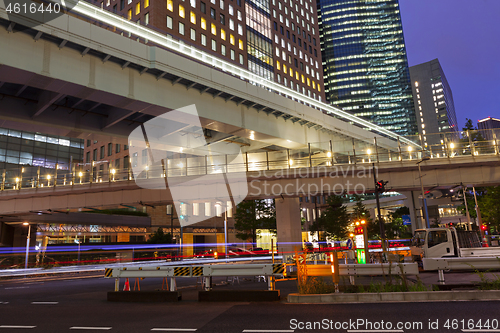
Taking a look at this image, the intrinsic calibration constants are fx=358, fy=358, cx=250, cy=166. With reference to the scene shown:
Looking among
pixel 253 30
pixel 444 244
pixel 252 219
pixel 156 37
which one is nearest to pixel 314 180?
pixel 444 244

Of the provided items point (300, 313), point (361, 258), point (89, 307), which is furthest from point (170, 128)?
point (300, 313)

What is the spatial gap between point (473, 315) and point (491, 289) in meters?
2.76

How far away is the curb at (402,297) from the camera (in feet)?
31.6

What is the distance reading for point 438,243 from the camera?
64.0ft

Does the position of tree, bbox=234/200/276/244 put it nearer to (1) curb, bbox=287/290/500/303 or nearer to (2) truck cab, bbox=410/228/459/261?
(2) truck cab, bbox=410/228/459/261

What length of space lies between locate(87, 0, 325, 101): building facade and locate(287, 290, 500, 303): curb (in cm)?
3700

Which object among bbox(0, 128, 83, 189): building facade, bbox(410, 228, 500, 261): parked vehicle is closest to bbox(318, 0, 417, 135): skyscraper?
bbox(0, 128, 83, 189): building facade

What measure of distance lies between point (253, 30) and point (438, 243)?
65615 mm

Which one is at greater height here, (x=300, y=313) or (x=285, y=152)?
(x=285, y=152)

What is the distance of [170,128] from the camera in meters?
31.1

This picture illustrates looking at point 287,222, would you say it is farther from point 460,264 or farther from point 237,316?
point 237,316

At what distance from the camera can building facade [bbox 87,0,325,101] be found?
5788cm

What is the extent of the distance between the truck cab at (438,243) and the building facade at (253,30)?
30294 mm

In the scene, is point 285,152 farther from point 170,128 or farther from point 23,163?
point 23,163
